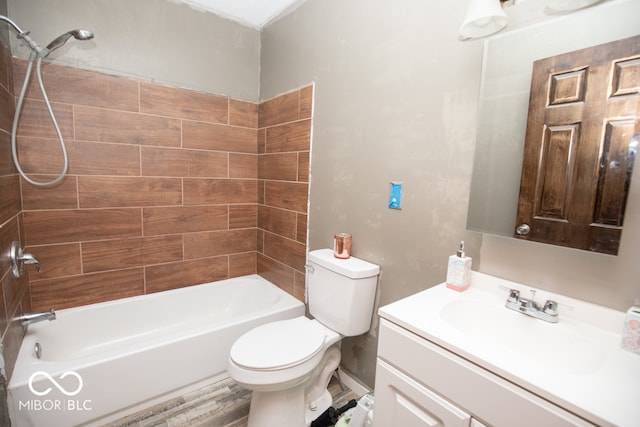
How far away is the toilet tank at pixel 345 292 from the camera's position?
Result: 152cm

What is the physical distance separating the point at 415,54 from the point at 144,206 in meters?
1.94

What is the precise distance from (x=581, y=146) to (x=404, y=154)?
2.15ft

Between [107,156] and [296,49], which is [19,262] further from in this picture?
[296,49]

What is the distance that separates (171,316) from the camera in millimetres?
2205

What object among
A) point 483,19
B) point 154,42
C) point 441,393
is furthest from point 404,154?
point 154,42

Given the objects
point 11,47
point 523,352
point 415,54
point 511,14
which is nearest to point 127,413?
point 523,352

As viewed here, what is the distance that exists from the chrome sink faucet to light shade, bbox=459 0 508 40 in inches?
37.7

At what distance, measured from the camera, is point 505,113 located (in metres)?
1.11

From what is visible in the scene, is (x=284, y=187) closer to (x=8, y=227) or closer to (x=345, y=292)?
(x=345, y=292)

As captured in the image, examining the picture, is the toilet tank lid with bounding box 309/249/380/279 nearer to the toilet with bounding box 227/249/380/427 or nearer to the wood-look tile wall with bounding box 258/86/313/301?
the toilet with bounding box 227/249/380/427

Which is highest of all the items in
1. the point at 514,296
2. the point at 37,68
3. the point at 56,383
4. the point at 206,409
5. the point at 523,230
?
the point at 37,68

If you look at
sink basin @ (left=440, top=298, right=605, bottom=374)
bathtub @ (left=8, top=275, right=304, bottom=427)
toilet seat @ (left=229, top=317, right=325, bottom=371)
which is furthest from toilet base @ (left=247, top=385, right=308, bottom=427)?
sink basin @ (left=440, top=298, right=605, bottom=374)

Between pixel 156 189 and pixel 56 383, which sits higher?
pixel 156 189

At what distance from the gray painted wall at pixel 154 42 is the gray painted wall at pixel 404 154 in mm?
556
